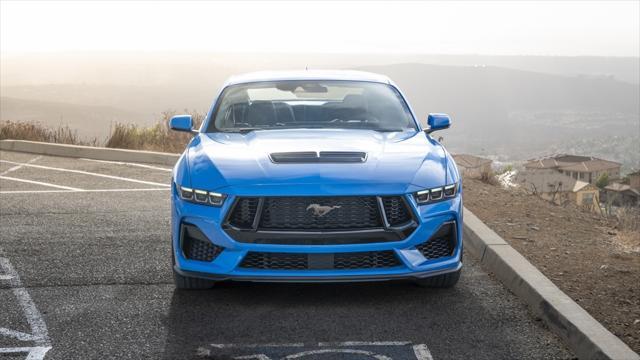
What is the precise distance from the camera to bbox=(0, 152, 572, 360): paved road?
4801 mm

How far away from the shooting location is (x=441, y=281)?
237 inches

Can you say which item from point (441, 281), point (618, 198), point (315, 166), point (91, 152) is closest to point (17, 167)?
point (91, 152)

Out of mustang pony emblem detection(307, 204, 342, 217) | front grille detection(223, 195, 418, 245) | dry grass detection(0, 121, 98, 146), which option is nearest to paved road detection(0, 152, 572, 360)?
front grille detection(223, 195, 418, 245)

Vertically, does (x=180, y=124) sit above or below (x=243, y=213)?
above

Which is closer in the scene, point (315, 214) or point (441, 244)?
point (315, 214)

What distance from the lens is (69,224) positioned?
8742mm

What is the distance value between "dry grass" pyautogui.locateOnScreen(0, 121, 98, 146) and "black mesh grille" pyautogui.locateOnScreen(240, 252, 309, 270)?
13.3 meters

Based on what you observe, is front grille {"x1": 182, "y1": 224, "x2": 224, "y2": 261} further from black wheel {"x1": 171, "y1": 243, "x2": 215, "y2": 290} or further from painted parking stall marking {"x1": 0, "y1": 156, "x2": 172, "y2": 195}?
painted parking stall marking {"x1": 0, "y1": 156, "x2": 172, "y2": 195}

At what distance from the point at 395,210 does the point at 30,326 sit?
237 cm

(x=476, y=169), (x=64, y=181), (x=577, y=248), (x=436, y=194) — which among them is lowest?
(x=64, y=181)

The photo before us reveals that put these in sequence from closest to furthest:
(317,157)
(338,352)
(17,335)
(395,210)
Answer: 1. (338,352)
2. (17,335)
3. (395,210)
4. (317,157)

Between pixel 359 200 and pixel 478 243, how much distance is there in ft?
7.50

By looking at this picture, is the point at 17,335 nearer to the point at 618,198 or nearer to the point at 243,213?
the point at 243,213

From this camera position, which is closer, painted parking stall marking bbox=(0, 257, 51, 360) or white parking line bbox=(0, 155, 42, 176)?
painted parking stall marking bbox=(0, 257, 51, 360)
